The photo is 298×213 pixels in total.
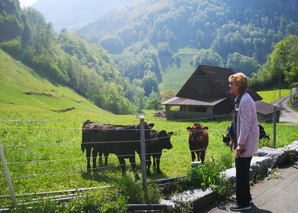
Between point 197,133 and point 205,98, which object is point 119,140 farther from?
point 205,98

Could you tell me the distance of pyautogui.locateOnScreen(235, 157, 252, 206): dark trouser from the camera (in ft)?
14.9

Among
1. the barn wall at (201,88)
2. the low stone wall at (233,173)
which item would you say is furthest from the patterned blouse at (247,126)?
the barn wall at (201,88)

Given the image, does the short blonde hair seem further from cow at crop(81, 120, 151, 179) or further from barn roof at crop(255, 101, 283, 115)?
barn roof at crop(255, 101, 283, 115)

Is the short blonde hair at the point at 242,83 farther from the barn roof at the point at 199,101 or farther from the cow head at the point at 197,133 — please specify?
the barn roof at the point at 199,101

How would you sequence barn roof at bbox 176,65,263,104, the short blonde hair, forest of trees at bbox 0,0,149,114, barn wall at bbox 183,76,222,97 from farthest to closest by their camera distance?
forest of trees at bbox 0,0,149,114, barn wall at bbox 183,76,222,97, barn roof at bbox 176,65,263,104, the short blonde hair

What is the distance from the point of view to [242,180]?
461 centimetres

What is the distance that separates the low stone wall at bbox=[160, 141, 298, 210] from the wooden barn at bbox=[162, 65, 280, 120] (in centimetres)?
2325

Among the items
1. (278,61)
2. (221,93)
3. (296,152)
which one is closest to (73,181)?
(296,152)

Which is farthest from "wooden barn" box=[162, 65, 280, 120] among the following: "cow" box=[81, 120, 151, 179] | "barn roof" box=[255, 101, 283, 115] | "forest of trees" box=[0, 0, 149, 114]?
"forest of trees" box=[0, 0, 149, 114]

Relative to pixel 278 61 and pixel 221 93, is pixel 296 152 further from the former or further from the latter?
pixel 278 61

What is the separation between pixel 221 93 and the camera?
34.0m

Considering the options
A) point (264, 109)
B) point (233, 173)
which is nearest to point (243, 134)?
point (233, 173)

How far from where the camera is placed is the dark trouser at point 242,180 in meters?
4.53

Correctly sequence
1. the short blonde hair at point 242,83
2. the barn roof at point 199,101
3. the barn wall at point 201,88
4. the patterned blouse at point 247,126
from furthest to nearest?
the barn wall at point 201,88, the barn roof at point 199,101, the short blonde hair at point 242,83, the patterned blouse at point 247,126
